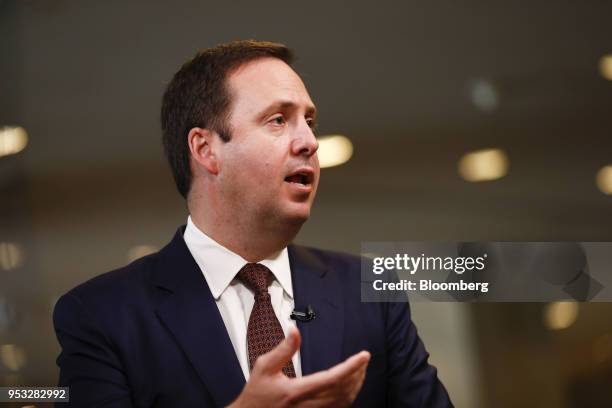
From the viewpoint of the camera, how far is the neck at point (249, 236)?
219 cm

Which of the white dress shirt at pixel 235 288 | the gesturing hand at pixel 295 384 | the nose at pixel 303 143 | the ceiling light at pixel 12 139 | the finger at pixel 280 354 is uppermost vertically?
the ceiling light at pixel 12 139

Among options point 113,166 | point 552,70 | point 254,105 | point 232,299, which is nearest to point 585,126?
point 552,70

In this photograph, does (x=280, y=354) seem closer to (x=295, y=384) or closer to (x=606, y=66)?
(x=295, y=384)

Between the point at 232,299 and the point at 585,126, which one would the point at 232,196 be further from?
the point at 585,126

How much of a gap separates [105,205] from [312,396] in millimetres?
1011

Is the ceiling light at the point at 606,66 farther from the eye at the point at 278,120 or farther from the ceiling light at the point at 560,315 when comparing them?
the eye at the point at 278,120

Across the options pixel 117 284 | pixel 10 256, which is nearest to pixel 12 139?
pixel 10 256

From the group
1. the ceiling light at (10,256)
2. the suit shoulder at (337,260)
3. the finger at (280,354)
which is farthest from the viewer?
the ceiling light at (10,256)

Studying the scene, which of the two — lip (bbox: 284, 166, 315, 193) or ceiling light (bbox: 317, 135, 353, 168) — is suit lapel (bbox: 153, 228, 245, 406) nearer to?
lip (bbox: 284, 166, 315, 193)

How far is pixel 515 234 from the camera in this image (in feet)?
7.72

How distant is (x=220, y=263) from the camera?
2.18 metres

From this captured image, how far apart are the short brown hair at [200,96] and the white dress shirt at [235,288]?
0.22m

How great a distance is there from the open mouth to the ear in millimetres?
206

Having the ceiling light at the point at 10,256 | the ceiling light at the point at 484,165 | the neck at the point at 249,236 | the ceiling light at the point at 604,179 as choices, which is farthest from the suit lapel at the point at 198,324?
the ceiling light at the point at 604,179
